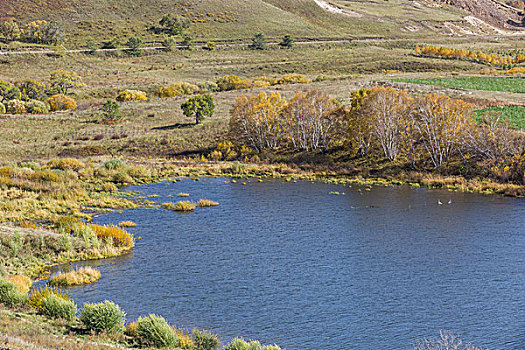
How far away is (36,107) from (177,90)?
89.6 ft

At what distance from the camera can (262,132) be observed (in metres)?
77.0

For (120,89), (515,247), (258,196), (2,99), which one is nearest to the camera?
(515,247)

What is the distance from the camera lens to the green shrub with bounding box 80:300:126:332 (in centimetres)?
2464

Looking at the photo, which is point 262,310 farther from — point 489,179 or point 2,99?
point 2,99

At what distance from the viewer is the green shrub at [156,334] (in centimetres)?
2394

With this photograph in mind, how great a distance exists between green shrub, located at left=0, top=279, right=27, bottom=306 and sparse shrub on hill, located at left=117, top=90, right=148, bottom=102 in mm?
87810

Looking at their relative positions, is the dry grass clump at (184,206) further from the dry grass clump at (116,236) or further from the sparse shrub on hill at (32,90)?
the sparse shrub on hill at (32,90)

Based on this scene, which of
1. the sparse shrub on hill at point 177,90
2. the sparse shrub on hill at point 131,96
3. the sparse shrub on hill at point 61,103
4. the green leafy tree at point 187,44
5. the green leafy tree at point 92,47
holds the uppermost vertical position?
the green leafy tree at point 187,44

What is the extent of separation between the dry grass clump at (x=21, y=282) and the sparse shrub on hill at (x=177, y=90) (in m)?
88.1

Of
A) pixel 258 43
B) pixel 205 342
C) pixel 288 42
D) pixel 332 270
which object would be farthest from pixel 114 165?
pixel 288 42

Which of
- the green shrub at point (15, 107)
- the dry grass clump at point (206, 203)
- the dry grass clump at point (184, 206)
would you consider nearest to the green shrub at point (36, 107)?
the green shrub at point (15, 107)

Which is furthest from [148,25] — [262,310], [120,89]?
[262,310]

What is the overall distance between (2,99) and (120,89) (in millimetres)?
23004

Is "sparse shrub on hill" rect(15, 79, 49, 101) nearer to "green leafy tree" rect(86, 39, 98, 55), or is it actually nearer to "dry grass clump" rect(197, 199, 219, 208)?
"green leafy tree" rect(86, 39, 98, 55)
